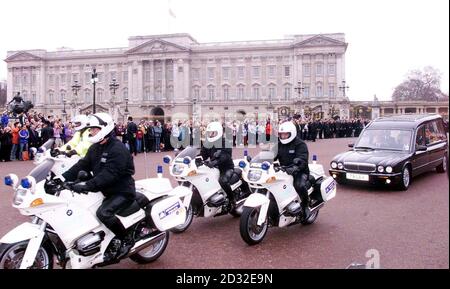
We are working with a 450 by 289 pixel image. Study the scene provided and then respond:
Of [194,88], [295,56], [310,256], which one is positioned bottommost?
[310,256]

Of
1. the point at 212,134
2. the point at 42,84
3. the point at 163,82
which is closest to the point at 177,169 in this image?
the point at 212,134

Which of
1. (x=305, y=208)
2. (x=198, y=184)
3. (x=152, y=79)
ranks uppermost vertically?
(x=152, y=79)

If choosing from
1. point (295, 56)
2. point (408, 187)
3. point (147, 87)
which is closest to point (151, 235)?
point (408, 187)

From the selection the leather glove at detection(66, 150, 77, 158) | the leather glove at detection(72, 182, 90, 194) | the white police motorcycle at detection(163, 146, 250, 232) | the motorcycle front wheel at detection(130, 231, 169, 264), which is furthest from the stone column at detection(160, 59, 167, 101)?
the leather glove at detection(72, 182, 90, 194)

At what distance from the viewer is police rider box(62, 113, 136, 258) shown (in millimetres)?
4395

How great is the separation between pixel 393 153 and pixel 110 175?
805cm

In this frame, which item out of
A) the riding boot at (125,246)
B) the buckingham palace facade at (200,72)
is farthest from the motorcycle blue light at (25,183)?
the buckingham palace facade at (200,72)

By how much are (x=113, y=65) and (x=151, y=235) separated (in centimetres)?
9264

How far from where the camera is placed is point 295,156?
6570mm

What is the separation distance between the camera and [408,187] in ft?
33.2

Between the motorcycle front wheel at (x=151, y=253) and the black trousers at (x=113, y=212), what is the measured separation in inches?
21.3

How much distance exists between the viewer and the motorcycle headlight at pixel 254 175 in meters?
5.96

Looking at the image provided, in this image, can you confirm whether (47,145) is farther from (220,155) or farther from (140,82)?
(140,82)
